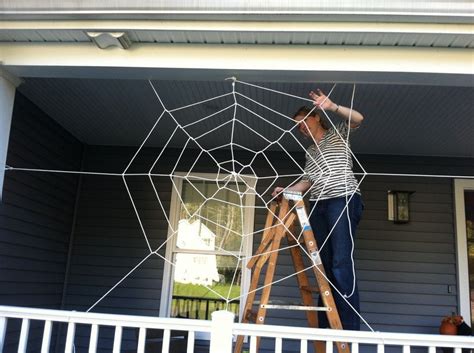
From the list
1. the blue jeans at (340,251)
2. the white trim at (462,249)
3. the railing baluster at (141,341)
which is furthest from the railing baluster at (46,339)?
the white trim at (462,249)

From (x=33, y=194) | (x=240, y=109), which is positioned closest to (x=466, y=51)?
(x=240, y=109)

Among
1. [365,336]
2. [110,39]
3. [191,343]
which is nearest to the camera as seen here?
[365,336]

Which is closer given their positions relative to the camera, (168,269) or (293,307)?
(293,307)

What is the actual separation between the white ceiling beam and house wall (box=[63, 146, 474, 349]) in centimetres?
216

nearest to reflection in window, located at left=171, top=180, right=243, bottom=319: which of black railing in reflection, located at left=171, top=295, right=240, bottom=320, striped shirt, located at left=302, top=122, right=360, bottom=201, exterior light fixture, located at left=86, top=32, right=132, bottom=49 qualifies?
black railing in reflection, located at left=171, top=295, right=240, bottom=320

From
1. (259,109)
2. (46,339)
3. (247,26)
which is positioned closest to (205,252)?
(259,109)

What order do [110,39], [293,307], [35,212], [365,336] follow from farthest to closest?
[35,212] < [293,307] < [110,39] < [365,336]

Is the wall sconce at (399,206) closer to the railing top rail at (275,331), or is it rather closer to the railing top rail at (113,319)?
the railing top rail at (275,331)

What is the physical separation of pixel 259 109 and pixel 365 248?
5.64 ft

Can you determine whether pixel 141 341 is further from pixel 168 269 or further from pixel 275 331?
pixel 168 269

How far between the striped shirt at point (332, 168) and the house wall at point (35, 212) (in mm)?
2199

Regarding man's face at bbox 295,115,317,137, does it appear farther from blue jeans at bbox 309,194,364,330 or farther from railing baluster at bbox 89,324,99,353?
railing baluster at bbox 89,324,99,353

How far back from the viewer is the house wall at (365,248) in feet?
13.4

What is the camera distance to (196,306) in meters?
4.23
